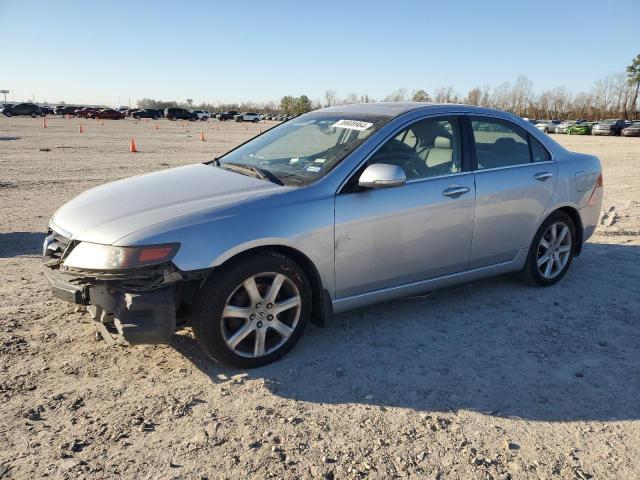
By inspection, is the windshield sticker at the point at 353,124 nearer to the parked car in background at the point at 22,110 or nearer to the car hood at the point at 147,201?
the car hood at the point at 147,201

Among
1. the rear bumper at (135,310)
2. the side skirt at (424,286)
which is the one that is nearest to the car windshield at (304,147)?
the side skirt at (424,286)

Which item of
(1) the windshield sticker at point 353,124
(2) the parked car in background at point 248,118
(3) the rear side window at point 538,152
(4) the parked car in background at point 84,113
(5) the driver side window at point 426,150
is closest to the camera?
(5) the driver side window at point 426,150

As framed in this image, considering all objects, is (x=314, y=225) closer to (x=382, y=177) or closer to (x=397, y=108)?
(x=382, y=177)

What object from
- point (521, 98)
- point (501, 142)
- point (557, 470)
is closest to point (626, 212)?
point (501, 142)

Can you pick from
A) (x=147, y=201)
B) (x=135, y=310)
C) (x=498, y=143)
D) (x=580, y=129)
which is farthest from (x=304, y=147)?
(x=580, y=129)

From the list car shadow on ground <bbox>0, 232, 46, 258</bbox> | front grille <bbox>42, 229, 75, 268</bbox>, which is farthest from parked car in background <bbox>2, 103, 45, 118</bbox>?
front grille <bbox>42, 229, 75, 268</bbox>

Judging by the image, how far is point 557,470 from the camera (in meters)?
2.60

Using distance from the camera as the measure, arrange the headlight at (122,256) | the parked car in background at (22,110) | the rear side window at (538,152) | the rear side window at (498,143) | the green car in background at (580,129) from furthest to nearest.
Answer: the parked car in background at (22,110) < the green car in background at (580,129) < the rear side window at (538,152) < the rear side window at (498,143) < the headlight at (122,256)

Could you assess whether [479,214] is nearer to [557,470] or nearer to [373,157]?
[373,157]

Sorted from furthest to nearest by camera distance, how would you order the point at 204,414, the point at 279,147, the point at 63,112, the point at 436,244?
the point at 63,112 → the point at 279,147 → the point at 436,244 → the point at 204,414

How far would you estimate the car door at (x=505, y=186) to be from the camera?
4418 millimetres

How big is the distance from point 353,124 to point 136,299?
7.36 ft

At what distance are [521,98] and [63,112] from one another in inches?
3360

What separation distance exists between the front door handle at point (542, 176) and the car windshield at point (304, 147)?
5.42 ft
